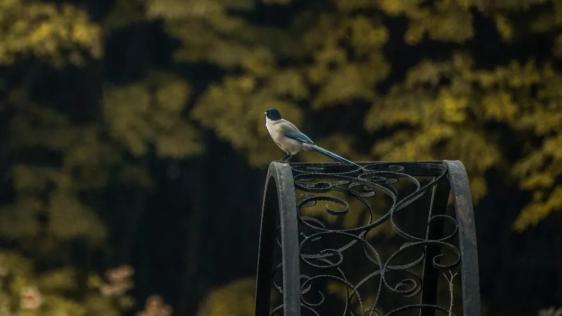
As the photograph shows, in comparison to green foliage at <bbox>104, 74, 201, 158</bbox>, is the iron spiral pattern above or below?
below

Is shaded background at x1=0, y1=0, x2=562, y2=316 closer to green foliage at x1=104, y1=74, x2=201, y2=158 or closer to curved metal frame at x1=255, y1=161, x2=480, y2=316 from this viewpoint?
Answer: green foliage at x1=104, y1=74, x2=201, y2=158

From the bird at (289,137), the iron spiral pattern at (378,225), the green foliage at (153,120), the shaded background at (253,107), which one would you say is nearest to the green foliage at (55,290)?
the shaded background at (253,107)

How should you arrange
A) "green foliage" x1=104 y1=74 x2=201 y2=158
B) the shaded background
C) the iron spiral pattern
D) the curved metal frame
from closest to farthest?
the curved metal frame < the iron spiral pattern < the shaded background < "green foliage" x1=104 y1=74 x2=201 y2=158

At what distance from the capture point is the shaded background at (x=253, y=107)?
10.4 m

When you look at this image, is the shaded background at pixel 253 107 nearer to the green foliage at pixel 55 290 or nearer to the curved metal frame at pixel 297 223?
the green foliage at pixel 55 290

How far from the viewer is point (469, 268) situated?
4.38m

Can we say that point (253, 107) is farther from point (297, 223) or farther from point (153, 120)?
point (297, 223)

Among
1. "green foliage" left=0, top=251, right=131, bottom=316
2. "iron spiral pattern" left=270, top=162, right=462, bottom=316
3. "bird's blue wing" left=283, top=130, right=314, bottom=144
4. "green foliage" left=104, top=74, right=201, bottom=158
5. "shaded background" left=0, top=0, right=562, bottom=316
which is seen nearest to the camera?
"iron spiral pattern" left=270, top=162, right=462, bottom=316

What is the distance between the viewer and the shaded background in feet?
34.1

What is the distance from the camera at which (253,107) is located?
10938 millimetres

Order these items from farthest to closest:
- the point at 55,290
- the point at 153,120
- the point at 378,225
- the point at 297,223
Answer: the point at 153,120 < the point at 55,290 < the point at 378,225 < the point at 297,223

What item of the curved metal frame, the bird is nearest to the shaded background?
the bird

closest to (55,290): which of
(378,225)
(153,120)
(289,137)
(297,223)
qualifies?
(153,120)

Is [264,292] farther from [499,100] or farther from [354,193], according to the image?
[499,100]
